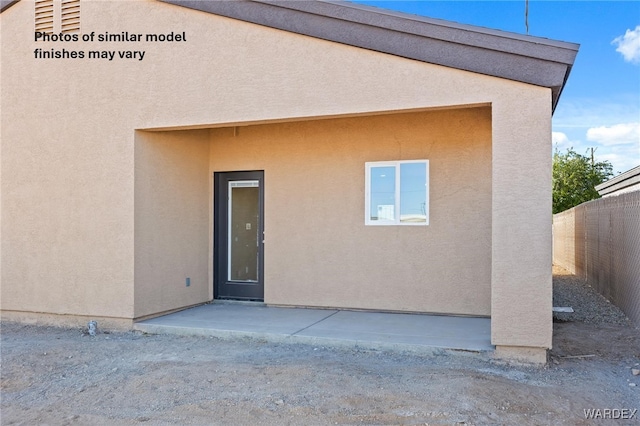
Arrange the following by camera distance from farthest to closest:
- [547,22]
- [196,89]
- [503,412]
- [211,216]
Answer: [547,22]
[211,216]
[196,89]
[503,412]

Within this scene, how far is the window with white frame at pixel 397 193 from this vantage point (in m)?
8.33

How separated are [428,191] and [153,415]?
528cm

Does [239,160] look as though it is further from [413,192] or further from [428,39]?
[428,39]

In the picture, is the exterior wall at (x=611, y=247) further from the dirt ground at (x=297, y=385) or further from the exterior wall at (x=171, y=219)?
the exterior wall at (x=171, y=219)

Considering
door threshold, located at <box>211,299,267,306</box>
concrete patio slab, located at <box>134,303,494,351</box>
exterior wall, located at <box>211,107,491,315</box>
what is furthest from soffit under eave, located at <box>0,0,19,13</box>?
door threshold, located at <box>211,299,267,306</box>

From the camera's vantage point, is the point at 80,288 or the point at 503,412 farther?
the point at 80,288

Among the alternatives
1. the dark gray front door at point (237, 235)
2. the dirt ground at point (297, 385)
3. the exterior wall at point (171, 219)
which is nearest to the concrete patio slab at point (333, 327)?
the dirt ground at point (297, 385)

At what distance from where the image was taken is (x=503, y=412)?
4.54 m

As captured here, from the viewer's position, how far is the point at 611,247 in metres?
10.6

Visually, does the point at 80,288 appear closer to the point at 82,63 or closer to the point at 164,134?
the point at 164,134

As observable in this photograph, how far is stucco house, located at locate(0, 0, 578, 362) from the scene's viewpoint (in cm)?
664

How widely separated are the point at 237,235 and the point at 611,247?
7475 mm

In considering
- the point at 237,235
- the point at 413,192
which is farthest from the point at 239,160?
the point at 413,192

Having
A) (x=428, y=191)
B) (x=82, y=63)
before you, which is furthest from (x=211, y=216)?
(x=428, y=191)
